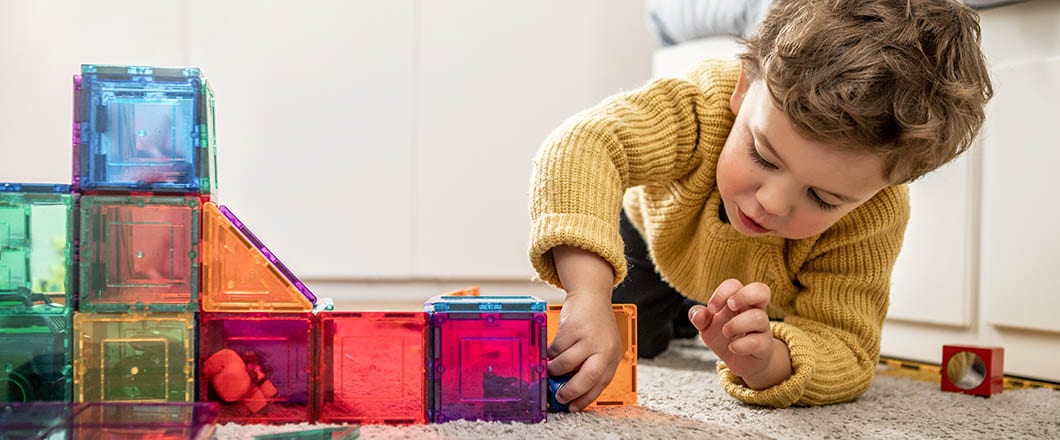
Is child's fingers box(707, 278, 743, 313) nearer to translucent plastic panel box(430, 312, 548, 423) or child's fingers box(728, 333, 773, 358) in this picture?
child's fingers box(728, 333, 773, 358)

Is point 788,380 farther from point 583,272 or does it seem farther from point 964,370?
point 964,370

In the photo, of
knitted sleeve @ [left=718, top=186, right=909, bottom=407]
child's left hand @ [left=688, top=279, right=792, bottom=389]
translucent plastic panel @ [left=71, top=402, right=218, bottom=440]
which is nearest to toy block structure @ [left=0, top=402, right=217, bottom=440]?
translucent plastic panel @ [left=71, top=402, right=218, bottom=440]

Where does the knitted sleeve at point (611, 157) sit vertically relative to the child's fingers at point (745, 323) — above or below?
above

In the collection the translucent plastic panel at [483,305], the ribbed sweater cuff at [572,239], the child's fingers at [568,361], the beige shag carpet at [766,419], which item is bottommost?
the beige shag carpet at [766,419]

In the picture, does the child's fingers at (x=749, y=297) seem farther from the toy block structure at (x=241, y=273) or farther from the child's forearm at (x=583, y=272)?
A: the toy block structure at (x=241, y=273)

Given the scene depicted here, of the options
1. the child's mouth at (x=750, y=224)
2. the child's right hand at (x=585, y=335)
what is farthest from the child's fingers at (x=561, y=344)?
the child's mouth at (x=750, y=224)

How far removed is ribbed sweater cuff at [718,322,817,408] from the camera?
78 centimetres

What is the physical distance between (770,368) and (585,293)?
0.18m

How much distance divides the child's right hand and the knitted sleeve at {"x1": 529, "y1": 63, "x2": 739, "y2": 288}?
2cm

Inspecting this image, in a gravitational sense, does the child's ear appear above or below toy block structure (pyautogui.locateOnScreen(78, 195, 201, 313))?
above

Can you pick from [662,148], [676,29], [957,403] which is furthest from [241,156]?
[957,403]

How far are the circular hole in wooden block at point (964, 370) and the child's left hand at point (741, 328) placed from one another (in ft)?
1.00

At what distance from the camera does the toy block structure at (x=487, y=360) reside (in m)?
0.65

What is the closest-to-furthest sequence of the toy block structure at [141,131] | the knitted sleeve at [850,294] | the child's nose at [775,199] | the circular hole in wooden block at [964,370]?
the toy block structure at [141,131] < the child's nose at [775,199] < the knitted sleeve at [850,294] < the circular hole in wooden block at [964,370]
